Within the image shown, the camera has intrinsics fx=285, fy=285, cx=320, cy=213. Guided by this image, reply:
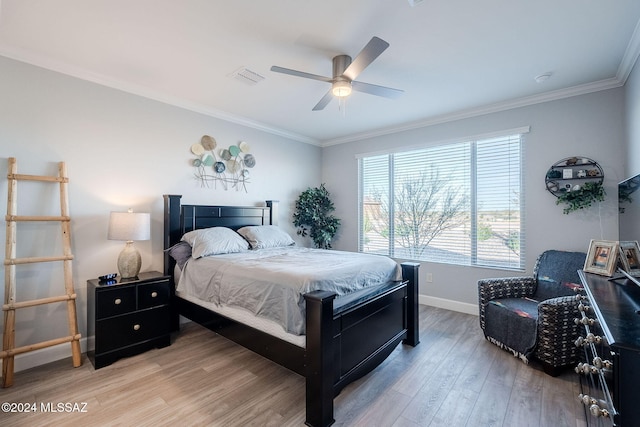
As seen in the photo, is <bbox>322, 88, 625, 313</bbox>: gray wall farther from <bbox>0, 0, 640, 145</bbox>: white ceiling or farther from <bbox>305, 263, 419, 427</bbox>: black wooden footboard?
<bbox>305, 263, 419, 427</bbox>: black wooden footboard

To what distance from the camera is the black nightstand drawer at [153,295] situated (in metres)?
2.72

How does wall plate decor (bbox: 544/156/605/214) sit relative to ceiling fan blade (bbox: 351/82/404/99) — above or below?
below

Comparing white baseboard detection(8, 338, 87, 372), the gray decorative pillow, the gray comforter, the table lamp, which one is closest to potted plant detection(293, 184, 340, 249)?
the gray comforter

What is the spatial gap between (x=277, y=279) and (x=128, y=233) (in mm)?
1635

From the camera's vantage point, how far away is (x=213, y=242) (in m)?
3.08

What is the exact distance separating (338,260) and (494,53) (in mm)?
2278

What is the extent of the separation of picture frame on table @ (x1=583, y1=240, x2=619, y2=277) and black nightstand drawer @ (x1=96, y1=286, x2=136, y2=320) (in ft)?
12.6

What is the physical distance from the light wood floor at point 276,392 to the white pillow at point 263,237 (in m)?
1.25

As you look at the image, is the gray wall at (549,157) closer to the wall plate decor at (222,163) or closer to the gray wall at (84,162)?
the wall plate decor at (222,163)

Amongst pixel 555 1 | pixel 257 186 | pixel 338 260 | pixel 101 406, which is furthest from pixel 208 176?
pixel 555 1

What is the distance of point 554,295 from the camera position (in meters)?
2.83

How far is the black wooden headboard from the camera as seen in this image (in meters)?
3.23

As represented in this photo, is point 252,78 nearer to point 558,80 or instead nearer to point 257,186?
point 257,186

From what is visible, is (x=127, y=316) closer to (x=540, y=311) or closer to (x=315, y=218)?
(x=315, y=218)
